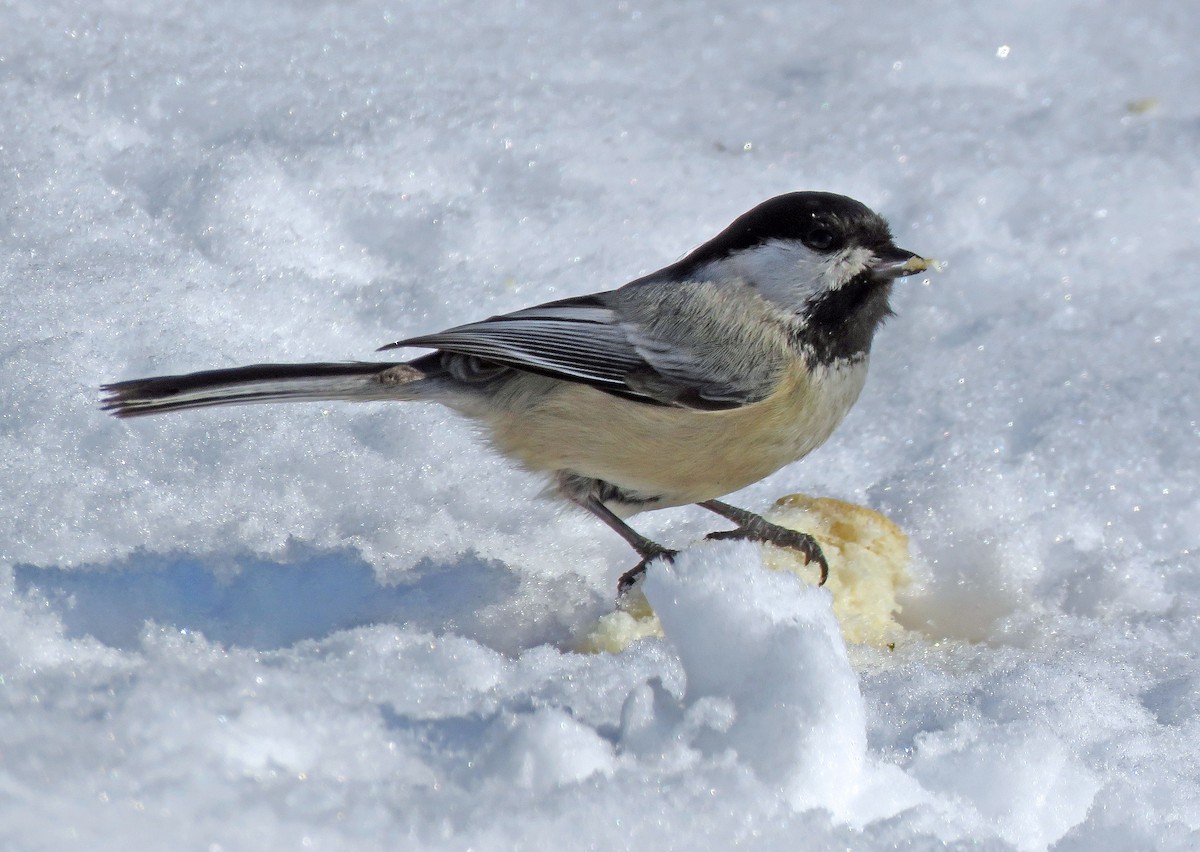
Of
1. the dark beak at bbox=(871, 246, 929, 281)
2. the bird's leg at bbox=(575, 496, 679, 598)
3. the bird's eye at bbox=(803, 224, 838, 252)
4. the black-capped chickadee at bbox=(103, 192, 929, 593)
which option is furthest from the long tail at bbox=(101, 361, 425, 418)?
the dark beak at bbox=(871, 246, 929, 281)

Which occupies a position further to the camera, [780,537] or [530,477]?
[530,477]

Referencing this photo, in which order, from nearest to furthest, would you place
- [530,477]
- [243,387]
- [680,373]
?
[243,387] < [680,373] < [530,477]

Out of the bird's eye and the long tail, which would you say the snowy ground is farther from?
the bird's eye

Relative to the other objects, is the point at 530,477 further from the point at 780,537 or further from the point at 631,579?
the point at 780,537

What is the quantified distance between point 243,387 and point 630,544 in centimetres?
74

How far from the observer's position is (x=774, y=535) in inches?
88.1

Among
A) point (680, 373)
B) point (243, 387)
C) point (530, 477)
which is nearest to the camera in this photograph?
point (243, 387)

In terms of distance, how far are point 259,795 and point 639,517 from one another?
131 cm

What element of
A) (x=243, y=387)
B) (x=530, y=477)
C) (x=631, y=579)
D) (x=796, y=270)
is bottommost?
(x=631, y=579)

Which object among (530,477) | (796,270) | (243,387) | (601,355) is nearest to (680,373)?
(601,355)

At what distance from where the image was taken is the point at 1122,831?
4.92 ft

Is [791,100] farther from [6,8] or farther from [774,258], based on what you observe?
Answer: [6,8]

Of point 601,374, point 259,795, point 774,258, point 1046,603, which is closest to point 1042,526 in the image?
point 1046,603

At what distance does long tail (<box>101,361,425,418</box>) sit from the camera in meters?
2.00
